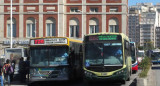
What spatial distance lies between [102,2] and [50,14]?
8.65m

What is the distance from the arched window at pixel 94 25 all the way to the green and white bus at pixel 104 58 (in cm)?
3982

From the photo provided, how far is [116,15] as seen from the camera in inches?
2343

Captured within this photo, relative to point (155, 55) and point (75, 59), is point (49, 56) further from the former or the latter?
point (155, 55)

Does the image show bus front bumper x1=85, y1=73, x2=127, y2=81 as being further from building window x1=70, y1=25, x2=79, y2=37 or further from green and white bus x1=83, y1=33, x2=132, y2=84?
building window x1=70, y1=25, x2=79, y2=37

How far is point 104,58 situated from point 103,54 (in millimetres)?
218

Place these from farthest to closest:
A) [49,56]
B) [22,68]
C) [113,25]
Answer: [113,25] → [22,68] → [49,56]

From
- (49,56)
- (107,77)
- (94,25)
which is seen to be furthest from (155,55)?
(107,77)

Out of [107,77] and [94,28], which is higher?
[94,28]

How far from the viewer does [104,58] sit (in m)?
19.2

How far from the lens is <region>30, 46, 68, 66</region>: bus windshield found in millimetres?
20578

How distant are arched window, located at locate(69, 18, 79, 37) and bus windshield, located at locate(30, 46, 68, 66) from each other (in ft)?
128

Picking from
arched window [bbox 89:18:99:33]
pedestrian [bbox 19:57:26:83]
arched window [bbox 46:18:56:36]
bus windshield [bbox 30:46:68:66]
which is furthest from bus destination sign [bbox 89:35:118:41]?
arched window [bbox 89:18:99:33]

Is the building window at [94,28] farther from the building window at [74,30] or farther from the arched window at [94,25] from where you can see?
the building window at [74,30]

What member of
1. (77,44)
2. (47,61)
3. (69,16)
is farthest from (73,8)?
(47,61)
